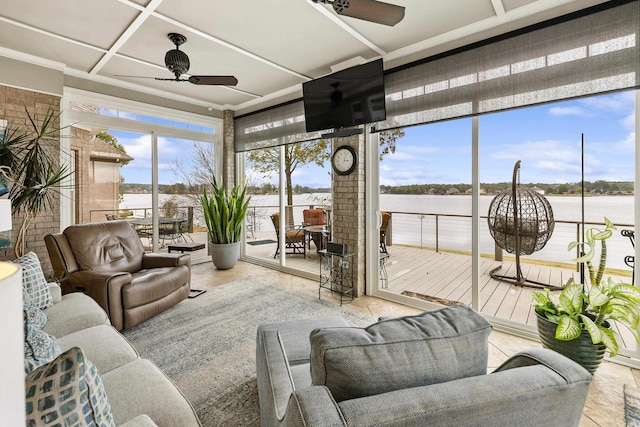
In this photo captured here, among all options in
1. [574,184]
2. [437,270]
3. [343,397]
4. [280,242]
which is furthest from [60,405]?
[280,242]

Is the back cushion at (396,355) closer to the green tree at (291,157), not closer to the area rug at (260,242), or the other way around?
the green tree at (291,157)

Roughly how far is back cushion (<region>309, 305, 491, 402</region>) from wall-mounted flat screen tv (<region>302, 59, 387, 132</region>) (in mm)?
2774

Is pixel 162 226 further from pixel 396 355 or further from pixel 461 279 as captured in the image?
pixel 396 355

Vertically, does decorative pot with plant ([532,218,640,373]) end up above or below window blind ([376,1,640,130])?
below

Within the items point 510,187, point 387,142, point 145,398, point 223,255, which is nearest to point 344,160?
point 387,142

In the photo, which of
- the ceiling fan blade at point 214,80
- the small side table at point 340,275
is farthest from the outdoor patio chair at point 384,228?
the ceiling fan blade at point 214,80

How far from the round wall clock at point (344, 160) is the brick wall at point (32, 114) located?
3.55m

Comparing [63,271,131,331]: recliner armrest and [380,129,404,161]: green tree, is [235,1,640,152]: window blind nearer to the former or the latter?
[380,129,404,161]: green tree

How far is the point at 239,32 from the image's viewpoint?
2.99 m

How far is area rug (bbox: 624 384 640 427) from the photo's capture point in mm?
1765

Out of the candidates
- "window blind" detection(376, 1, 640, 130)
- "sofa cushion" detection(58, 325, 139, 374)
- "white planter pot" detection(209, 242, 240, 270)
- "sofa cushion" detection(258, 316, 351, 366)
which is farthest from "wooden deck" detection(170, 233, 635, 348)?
"sofa cushion" detection(58, 325, 139, 374)

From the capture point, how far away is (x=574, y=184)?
2.69m

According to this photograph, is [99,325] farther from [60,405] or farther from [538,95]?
[538,95]

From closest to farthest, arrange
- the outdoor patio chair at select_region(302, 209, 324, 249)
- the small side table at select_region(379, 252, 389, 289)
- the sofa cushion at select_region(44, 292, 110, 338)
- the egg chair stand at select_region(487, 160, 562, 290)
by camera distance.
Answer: the sofa cushion at select_region(44, 292, 110, 338) < the egg chair stand at select_region(487, 160, 562, 290) < the small side table at select_region(379, 252, 389, 289) < the outdoor patio chair at select_region(302, 209, 324, 249)
